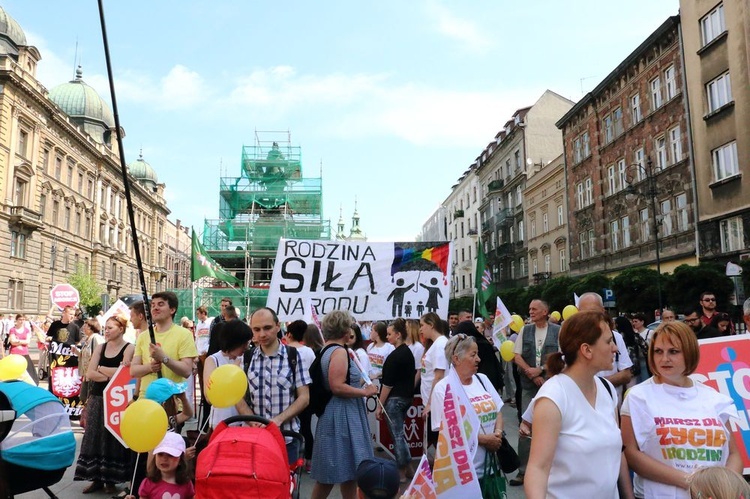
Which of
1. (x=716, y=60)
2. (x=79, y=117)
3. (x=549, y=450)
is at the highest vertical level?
(x=79, y=117)

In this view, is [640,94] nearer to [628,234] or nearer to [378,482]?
[628,234]

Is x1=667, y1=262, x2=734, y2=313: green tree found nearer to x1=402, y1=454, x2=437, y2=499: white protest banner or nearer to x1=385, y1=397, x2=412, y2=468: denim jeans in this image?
x1=385, y1=397, x2=412, y2=468: denim jeans

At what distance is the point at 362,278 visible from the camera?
8.89 meters

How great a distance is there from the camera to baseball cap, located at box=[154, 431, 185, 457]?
4.00 metres

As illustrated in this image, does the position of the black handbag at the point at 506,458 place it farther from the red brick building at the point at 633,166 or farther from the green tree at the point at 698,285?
the red brick building at the point at 633,166

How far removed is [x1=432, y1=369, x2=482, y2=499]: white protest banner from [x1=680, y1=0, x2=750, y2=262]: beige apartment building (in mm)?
20240

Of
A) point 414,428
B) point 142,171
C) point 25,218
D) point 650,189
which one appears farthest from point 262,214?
point 142,171

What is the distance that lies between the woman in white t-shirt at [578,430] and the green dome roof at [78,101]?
70326 millimetres

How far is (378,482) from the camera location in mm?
2717

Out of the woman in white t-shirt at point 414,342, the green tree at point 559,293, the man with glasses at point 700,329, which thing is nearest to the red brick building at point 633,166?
the green tree at point 559,293

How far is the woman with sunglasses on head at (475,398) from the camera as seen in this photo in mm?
3971

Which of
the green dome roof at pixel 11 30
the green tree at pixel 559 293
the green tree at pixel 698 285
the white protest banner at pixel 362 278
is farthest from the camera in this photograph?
the green dome roof at pixel 11 30

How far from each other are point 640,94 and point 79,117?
57.8 m

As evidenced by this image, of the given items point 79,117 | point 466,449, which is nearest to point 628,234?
point 466,449
